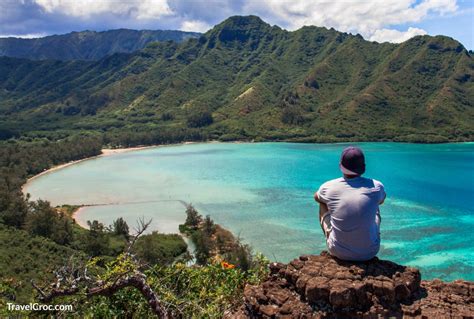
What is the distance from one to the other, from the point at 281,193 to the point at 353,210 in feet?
233

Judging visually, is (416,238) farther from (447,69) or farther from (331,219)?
(447,69)

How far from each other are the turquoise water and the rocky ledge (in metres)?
30.8

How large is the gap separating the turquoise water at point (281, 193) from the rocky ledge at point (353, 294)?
1213 inches

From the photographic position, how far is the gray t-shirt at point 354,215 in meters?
6.28

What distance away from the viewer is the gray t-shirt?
247 inches

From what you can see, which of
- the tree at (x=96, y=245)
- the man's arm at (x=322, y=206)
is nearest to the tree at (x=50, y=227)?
the tree at (x=96, y=245)

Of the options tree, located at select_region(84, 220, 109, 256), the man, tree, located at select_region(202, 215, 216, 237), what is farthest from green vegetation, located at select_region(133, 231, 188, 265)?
the man

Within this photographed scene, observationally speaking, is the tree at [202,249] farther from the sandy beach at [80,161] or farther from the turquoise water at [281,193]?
the sandy beach at [80,161]

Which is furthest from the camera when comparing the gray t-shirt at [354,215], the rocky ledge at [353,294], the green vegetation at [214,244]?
the green vegetation at [214,244]

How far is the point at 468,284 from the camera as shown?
661 cm

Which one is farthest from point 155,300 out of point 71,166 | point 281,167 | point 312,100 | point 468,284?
point 312,100

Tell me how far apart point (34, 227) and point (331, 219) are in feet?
167

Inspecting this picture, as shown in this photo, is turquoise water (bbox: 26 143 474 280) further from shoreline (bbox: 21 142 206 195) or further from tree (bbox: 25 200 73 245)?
tree (bbox: 25 200 73 245)

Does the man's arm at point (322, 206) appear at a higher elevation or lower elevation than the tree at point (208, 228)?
higher
